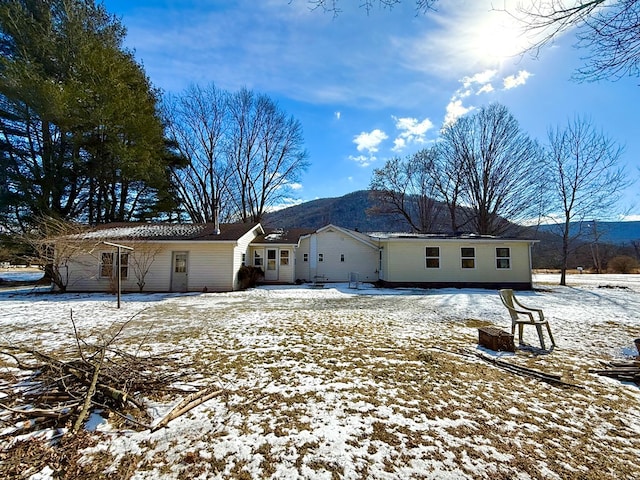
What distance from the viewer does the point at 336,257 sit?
60.6 feet

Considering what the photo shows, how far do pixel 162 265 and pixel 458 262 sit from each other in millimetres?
16042

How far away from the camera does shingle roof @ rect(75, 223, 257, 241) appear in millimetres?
13727

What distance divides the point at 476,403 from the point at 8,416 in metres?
5.11

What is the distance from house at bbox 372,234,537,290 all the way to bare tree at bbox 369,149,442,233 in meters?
12.0

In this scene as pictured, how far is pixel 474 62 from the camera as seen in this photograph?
4492 millimetres

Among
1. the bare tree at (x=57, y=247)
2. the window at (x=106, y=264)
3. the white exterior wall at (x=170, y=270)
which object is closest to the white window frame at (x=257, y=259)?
the white exterior wall at (x=170, y=270)

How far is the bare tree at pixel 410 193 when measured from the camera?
2812 centimetres

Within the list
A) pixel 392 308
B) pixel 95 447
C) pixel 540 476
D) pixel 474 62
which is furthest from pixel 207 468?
pixel 392 308

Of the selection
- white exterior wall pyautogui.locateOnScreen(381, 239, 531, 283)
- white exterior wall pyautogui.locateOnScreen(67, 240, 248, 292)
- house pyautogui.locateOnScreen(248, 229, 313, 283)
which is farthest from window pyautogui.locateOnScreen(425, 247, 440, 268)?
white exterior wall pyautogui.locateOnScreen(67, 240, 248, 292)

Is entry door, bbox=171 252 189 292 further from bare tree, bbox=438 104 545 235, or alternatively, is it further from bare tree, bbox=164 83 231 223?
bare tree, bbox=438 104 545 235

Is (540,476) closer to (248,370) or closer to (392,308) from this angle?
(248,370)

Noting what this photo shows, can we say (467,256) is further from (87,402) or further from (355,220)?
(355,220)

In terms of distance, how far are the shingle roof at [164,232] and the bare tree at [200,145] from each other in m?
7.96

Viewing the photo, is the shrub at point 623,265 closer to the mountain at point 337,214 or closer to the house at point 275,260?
the mountain at point 337,214
